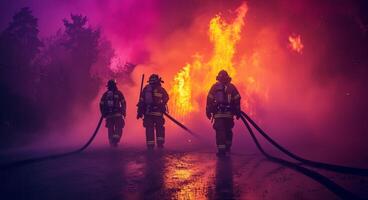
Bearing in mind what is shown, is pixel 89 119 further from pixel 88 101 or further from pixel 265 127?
pixel 265 127

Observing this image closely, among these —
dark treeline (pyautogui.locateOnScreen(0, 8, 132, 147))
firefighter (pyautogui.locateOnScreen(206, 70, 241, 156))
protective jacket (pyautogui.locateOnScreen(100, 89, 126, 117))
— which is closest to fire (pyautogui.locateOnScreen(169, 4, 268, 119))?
dark treeline (pyautogui.locateOnScreen(0, 8, 132, 147))

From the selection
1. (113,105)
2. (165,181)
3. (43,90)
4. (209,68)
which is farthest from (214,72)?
(165,181)

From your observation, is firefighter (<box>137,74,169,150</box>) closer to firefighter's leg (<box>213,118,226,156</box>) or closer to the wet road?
firefighter's leg (<box>213,118,226,156</box>)

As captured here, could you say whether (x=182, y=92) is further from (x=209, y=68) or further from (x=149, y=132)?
(x=149, y=132)

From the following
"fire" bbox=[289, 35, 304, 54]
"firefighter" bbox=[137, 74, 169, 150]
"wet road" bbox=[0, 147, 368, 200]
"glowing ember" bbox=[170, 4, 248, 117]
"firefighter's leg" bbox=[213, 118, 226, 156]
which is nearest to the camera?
"wet road" bbox=[0, 147, 368, 200]

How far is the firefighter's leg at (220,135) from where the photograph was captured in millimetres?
8883

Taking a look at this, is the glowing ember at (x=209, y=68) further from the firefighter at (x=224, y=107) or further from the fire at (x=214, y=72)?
the firefighter at (x=224, y=107)

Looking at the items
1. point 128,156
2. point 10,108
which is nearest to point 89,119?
point 10,108

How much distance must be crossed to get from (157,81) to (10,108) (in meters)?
11.7

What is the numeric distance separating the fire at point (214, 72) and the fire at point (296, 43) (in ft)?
9.23

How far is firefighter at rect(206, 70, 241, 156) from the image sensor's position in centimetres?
937

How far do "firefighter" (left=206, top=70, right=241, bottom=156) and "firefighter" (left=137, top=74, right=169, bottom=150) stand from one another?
7.13 ft

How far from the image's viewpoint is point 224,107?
9.48 m

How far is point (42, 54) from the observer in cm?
5341
